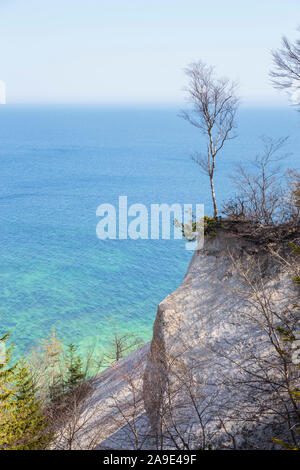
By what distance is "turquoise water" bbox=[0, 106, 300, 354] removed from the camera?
47.2 m

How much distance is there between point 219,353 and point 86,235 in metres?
56.7

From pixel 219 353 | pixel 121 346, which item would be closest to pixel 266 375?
pixel 219 353

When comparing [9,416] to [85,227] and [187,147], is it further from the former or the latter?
[187,147]

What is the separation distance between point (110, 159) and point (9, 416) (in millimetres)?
103115

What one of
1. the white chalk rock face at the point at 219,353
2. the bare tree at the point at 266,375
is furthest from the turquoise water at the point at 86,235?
the bare tree at the point at 266,375

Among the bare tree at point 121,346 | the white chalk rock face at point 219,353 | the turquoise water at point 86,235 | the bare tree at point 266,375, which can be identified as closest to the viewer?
the bare tree at point 266,375

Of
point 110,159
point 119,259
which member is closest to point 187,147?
point 110,159

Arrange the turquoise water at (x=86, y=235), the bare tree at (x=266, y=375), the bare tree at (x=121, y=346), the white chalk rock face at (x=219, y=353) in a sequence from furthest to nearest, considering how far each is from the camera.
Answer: the turquoise water at (x=86, y=235) < the bare tree at (x=121, y=346) < the white chalk rock face at (x=219, y=353) < the bare tree at (x=266, y=375)

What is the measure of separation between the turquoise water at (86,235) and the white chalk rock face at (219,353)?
2241cm

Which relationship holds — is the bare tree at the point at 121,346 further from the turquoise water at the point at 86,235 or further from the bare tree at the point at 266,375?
the bare tree at the point at 266,375

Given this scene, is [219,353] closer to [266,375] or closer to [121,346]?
[266,375]

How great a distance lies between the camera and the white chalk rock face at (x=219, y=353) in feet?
49.6

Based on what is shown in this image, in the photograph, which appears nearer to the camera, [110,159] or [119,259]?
[119,259]

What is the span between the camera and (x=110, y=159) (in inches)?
4643
